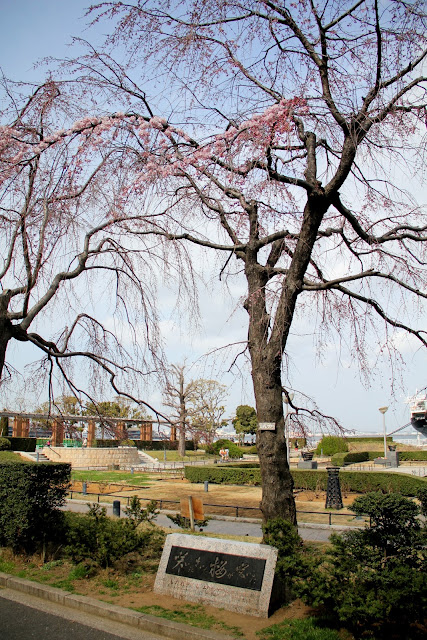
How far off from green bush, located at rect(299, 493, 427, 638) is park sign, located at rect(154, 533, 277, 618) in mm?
616

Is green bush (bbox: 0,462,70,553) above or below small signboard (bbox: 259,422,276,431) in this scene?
below

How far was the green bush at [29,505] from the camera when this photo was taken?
765 centimetres

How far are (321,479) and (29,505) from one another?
17.5 metres

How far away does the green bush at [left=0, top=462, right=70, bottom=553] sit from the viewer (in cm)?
765

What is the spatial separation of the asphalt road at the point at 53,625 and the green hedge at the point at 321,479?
39.5 ft

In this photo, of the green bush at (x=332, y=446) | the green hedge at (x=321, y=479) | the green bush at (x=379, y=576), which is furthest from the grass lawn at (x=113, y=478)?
the green bush at (x=379, y=576)

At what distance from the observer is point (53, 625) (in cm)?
540

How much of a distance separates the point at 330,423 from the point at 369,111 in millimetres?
3978

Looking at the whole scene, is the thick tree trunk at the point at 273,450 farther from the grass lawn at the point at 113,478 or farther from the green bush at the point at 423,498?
the grass lawn at the point at 113,478

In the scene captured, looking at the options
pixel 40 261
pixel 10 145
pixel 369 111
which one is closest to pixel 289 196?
pixel 369 111

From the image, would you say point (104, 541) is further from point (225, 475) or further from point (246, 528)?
point (225, 475)

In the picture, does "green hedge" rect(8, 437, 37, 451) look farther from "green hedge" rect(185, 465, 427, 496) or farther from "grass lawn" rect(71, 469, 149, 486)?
"green hedge" rect(185, 465, 427, 496)

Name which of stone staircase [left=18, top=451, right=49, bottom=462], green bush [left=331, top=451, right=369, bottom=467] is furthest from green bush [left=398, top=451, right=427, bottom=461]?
stone staircase [left=18, top=451, right=49, bottom=462]

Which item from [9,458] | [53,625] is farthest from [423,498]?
[9,458]
